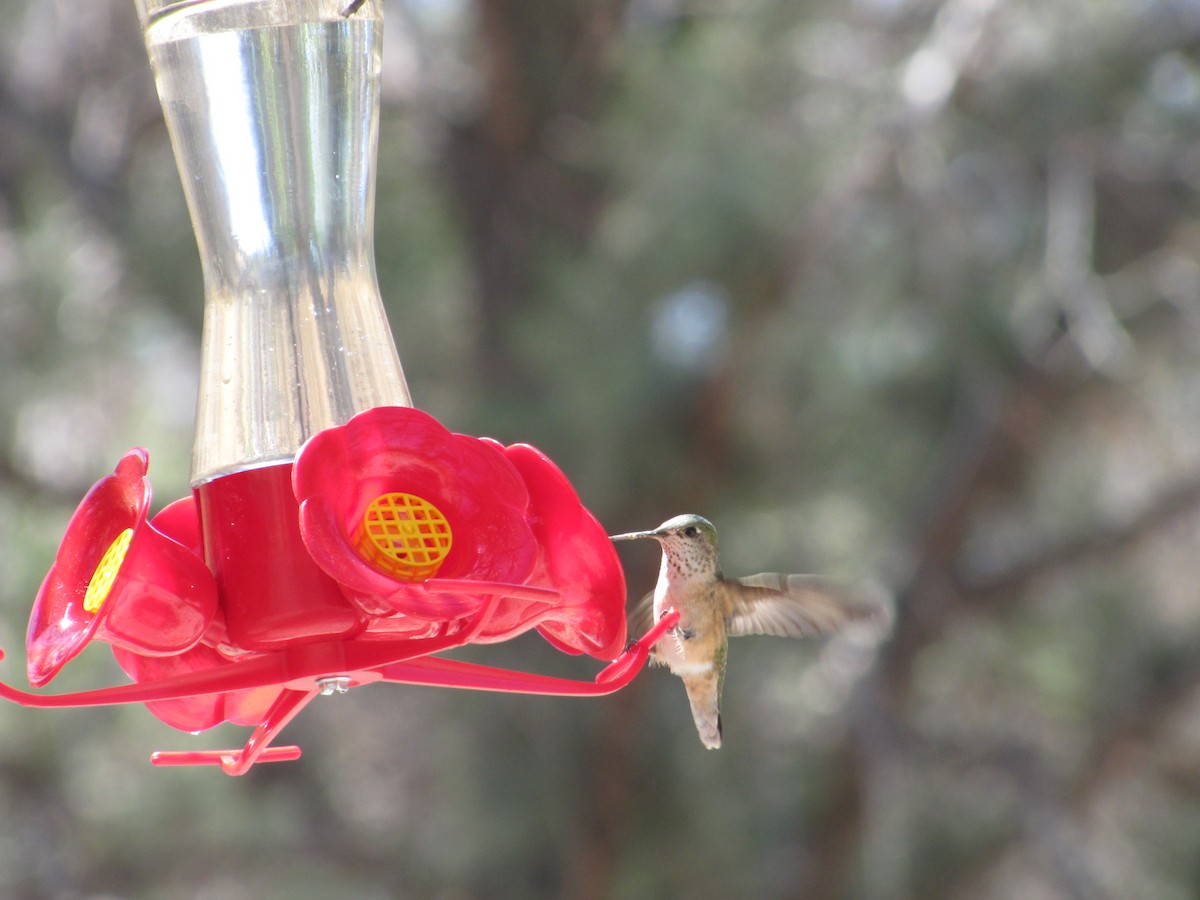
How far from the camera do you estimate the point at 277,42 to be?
2443mm

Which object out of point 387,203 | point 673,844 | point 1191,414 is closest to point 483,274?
point 387,203

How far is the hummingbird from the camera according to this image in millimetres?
2926

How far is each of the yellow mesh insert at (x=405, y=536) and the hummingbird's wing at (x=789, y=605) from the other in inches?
42.0

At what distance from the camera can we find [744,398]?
5930mm

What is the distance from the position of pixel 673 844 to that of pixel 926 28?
12.4 feet

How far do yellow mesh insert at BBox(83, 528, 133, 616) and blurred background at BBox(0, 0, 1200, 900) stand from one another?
3.80 m

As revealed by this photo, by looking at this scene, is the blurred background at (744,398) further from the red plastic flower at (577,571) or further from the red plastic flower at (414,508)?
the red plastic flower at (414,508)

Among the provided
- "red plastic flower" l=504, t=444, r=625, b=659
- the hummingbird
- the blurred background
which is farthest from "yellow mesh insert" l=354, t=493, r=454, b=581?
the blurred background

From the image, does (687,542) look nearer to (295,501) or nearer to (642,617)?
(642,617)

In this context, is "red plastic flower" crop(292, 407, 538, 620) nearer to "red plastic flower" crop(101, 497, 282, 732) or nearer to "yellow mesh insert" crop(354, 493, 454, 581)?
"yellow mesh insert" crop(354, 493, 454, 581)

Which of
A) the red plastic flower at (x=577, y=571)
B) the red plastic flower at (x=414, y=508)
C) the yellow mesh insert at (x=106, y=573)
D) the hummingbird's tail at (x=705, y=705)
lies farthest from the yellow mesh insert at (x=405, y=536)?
the hummingbird's tail at (x=705, y=705)

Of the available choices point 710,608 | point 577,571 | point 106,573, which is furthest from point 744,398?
point 106,573

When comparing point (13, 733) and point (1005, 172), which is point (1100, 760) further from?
point (13, 733)

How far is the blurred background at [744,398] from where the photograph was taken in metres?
5.87
